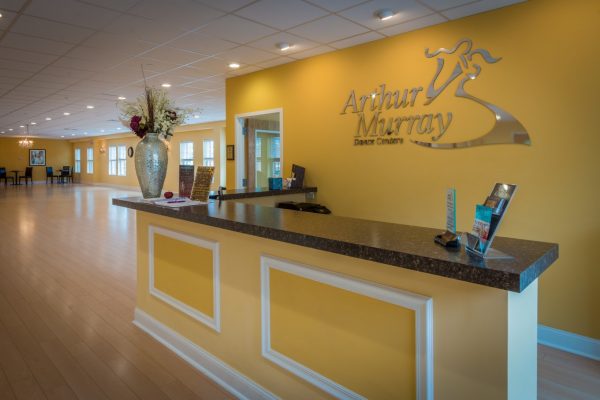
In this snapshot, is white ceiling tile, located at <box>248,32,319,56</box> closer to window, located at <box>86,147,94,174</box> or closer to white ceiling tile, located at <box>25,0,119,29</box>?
white ceiling tile, located at <box>25,0,119,29</box>

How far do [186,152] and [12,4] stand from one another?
38.0ft

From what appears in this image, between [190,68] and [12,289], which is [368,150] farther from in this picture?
[12,289]

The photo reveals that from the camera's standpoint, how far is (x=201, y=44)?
176 inches

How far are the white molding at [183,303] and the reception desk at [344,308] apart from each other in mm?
12

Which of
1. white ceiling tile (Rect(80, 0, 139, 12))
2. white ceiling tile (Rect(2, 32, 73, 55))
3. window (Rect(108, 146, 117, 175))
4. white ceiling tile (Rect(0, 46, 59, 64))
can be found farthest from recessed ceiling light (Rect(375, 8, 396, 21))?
window (Rect(108, 146, 117, 175))

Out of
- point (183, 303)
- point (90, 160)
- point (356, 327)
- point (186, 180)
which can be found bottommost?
point (183, 303)

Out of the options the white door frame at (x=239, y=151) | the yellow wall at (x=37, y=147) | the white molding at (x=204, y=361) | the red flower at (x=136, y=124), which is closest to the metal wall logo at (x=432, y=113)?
the white door frame at (x=239, y=151)

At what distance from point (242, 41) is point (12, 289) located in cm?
370

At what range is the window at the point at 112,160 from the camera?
19359 mm

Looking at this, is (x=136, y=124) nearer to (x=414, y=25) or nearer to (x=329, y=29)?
(x=329, y=29)

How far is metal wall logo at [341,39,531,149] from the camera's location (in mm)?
3396

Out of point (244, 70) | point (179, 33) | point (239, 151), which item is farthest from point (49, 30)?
point (239, 151)

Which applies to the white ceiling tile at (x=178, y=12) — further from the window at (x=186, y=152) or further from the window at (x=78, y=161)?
→ the window at (x=78, y=161)

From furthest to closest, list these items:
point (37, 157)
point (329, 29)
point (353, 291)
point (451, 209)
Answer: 1. point (37, 157)
2. point (329, 29)
3. point (353, 291)
4. point (451, 209)
